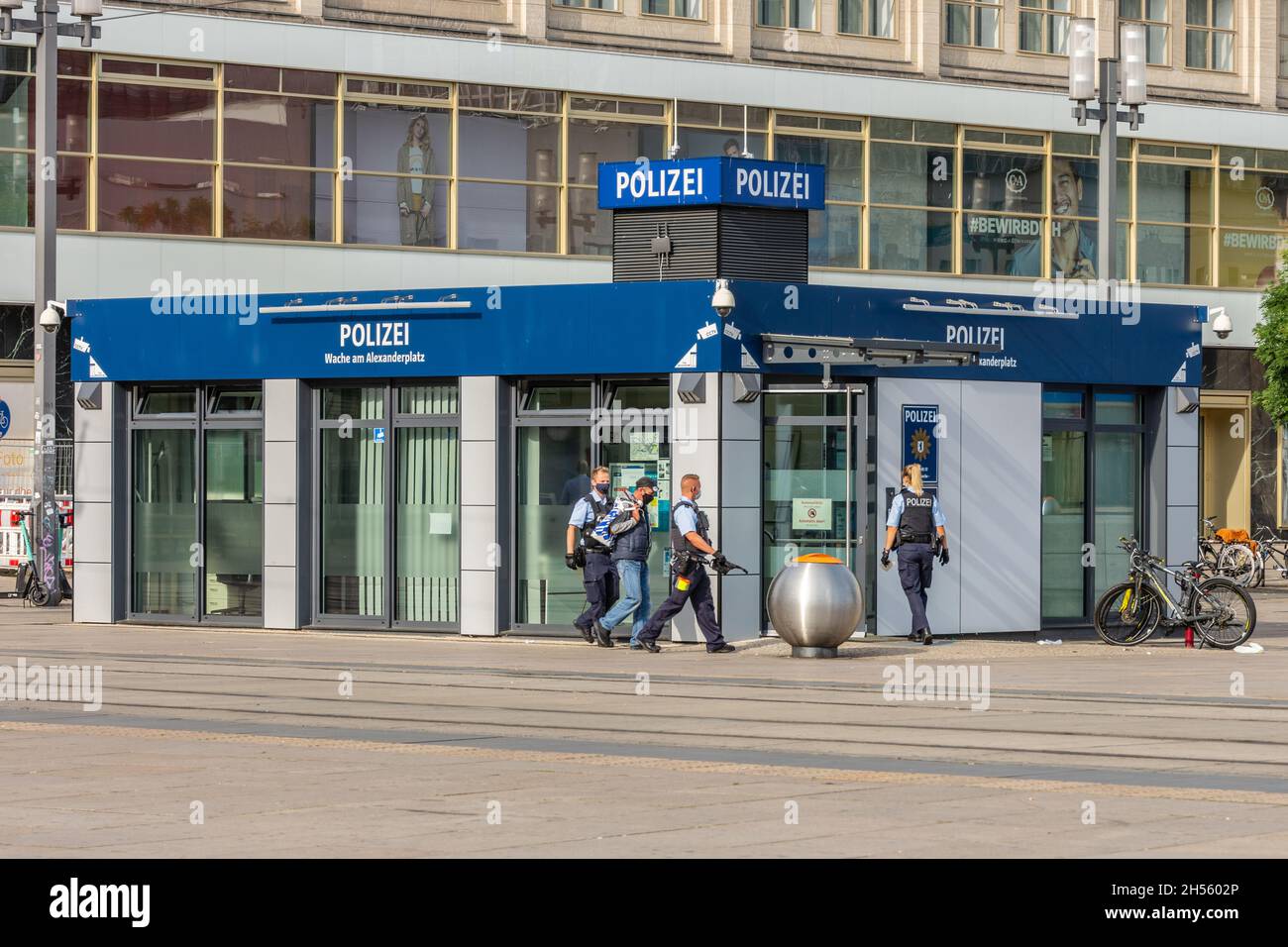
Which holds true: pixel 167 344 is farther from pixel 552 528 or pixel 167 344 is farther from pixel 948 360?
pixel 948 360

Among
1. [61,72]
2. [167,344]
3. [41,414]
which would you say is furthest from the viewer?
[61,72]

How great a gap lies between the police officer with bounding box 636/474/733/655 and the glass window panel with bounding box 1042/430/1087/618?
5243 mm

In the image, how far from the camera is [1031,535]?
2559 cm

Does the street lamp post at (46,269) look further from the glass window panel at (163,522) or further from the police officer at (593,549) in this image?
the police officer at (593,549)

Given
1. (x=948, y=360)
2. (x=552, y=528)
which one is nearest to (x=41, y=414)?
(x=552, y=528)

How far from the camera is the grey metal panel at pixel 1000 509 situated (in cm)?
2492

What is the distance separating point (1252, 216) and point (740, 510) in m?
31.0

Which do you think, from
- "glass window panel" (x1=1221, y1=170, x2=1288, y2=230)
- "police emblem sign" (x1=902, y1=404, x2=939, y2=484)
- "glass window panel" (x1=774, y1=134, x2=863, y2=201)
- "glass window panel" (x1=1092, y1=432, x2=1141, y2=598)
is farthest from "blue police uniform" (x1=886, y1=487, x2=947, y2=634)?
"glass window panel" (x1=1221, y1=170, x2=1288, y2=230)

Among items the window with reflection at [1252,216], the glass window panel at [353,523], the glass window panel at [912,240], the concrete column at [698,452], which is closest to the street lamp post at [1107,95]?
the concrete column at [698,452]

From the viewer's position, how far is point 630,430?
23.9 meters

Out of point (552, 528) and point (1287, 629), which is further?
point (1287, 629)

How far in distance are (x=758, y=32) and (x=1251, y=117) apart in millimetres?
12307

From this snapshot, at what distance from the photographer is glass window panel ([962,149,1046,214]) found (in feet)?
156

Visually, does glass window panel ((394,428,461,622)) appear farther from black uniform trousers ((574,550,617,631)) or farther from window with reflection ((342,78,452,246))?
window with reflection ((342,78,452,246))
